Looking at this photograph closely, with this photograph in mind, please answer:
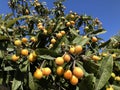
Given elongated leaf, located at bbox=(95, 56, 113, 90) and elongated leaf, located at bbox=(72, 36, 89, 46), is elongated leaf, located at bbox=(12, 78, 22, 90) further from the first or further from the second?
elongated leaf, located at bbox=(95, 56, 113, 90)

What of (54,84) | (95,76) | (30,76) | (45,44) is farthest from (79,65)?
(45,44)

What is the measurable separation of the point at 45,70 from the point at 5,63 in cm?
63

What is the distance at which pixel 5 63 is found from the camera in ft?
9.46

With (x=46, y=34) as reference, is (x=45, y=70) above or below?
below

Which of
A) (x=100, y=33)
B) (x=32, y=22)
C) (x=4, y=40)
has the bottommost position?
(x=4, y=40)

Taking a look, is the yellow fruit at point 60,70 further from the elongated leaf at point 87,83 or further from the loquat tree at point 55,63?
the elongated leaf at point 87,83

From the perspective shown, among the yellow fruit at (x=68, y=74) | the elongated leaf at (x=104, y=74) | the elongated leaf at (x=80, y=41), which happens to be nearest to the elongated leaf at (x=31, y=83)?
the yellow fruit at (x=68, y=74)

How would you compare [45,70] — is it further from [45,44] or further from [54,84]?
[45,44]

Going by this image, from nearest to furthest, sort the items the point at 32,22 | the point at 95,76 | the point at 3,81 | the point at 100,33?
the point at 95,76
the point at 3,81
the point at 100,33
the point at 32,22

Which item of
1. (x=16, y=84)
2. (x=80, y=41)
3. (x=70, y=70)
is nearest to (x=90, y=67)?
(x=70, y=70)

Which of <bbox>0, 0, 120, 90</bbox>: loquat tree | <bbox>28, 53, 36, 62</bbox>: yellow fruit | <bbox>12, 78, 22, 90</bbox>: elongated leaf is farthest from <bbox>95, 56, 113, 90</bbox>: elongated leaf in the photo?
<bbox>12, 78, 22, 90</bbox>: elongated leaf

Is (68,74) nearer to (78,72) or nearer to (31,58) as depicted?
(78,72)

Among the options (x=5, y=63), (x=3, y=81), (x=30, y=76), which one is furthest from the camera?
(x=3, y=81)

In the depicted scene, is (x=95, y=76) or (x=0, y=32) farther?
(x=0, y=32)
